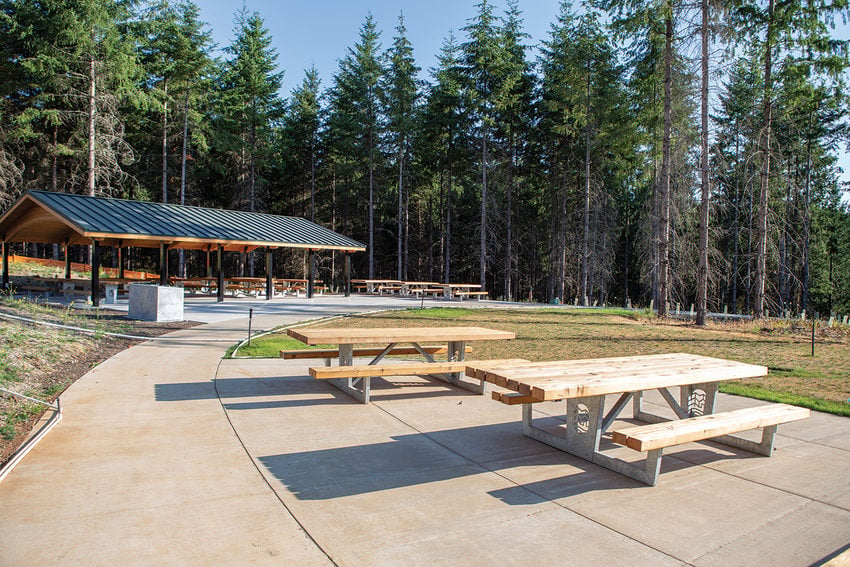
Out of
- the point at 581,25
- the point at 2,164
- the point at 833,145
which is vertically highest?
the point at 581,25

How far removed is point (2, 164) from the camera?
25.4 metres

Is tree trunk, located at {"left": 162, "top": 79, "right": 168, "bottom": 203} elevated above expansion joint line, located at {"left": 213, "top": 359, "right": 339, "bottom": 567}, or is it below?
above

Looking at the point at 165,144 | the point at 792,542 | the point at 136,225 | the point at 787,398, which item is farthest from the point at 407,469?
the point at 165,144

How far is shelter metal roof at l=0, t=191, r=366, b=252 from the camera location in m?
17.3

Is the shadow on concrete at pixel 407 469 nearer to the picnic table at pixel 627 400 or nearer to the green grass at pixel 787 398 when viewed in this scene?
the picnic table at pixel 627 400

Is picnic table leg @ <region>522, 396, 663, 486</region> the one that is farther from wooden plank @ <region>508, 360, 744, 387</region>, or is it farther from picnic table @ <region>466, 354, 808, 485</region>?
wooden plank @ <region>508, 360, 744, 387</region>

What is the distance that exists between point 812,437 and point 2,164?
104 feet

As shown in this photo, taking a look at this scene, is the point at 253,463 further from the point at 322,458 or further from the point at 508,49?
the point at 508,49

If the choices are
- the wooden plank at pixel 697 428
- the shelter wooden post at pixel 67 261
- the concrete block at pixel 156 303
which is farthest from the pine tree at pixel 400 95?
the wooden plank at pixel 697 428

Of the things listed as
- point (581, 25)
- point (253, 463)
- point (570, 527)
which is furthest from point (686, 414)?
point (581, 25)

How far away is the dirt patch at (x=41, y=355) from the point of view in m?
4.90

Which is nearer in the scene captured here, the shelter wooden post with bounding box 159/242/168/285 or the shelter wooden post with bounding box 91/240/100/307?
the shelter wooden post with bounding box 91/240/100/307

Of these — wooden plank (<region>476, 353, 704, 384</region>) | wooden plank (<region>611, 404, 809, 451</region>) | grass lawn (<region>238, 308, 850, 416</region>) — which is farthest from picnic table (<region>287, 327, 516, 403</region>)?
wooden plank (<region>611, 404, 809, 451</region>)

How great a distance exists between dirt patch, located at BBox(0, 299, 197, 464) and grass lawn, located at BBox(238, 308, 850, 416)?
2.30m
